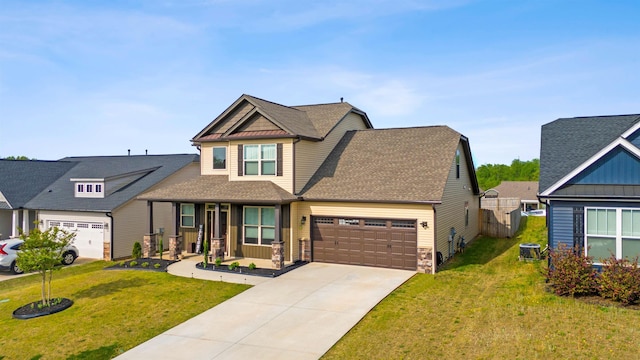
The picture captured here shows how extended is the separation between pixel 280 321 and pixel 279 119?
36.6 feet

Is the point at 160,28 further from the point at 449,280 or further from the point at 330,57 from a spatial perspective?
the point at 449,280

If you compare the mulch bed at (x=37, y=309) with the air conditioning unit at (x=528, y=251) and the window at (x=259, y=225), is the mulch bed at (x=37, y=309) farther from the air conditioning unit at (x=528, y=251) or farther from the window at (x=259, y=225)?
the air conditioning unit at (x=528, y=251)

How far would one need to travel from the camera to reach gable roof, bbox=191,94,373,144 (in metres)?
20.9

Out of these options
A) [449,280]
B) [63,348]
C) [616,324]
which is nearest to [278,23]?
[449,280]

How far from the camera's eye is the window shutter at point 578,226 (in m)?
15.0

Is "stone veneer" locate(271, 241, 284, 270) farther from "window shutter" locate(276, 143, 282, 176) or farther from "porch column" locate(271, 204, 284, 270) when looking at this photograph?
"window shutter" locate(276, 143, 282, 176)

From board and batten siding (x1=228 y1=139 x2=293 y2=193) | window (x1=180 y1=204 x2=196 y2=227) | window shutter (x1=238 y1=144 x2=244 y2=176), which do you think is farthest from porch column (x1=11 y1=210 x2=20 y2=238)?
window shutter (x1=238 y1=144 x2=244 y2=176)

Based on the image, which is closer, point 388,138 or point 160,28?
point 160,28

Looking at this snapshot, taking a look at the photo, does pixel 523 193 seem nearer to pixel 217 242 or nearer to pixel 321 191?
pixel 321 191

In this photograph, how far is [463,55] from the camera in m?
22.0

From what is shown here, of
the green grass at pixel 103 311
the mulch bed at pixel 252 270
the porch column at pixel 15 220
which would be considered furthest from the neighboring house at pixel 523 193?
the porch column at pixel 15 220

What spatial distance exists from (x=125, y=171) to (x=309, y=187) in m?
14.2

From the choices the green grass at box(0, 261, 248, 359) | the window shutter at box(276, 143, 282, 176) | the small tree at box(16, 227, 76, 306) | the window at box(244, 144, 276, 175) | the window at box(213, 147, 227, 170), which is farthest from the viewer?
the window at box(213, 147, 227, 170)

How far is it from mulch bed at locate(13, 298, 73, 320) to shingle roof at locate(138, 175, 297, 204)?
7.09 metres
